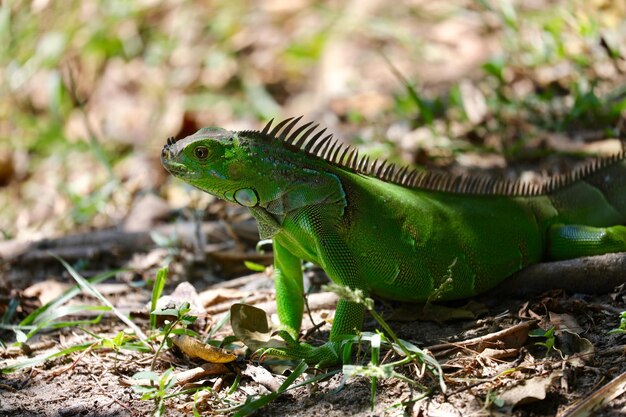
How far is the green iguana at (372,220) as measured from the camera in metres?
4.56

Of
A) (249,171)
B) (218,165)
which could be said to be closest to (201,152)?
(218,165)

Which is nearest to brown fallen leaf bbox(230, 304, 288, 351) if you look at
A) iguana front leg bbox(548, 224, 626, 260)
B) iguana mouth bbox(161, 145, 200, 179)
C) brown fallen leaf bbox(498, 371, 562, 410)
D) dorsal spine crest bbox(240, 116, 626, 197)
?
iguana mouth bbox(161, 145, 200, 179)

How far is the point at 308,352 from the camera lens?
14.4ft

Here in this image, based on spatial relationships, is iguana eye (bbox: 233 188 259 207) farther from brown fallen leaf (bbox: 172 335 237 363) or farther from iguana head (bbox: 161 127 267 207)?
brown fallen leaf (bbox: 172 335 237 363)

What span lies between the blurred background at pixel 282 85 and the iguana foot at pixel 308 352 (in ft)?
9.09

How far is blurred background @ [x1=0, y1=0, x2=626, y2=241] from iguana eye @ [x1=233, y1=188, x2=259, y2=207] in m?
2.31

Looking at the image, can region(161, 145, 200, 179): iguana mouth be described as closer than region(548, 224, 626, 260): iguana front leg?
Yes

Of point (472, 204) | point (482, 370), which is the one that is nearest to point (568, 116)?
point (472, 204)

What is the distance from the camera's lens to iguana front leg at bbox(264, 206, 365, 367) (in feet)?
14.2

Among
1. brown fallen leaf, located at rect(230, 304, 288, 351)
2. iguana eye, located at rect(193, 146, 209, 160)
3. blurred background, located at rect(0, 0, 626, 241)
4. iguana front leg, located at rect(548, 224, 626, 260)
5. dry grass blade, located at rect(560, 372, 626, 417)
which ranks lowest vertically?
blurred background, located at rect(0, 0, 626, 241)

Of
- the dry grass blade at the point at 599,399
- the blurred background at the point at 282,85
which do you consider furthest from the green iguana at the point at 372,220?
the blurred background at the point at 282,85

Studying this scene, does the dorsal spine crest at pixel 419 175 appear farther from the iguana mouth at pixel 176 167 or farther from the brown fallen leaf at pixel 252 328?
the brown fallen leaf at pixel 252 328

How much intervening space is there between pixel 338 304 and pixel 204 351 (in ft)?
2.84

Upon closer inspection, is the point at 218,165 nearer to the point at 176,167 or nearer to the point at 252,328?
the point at 176,167
